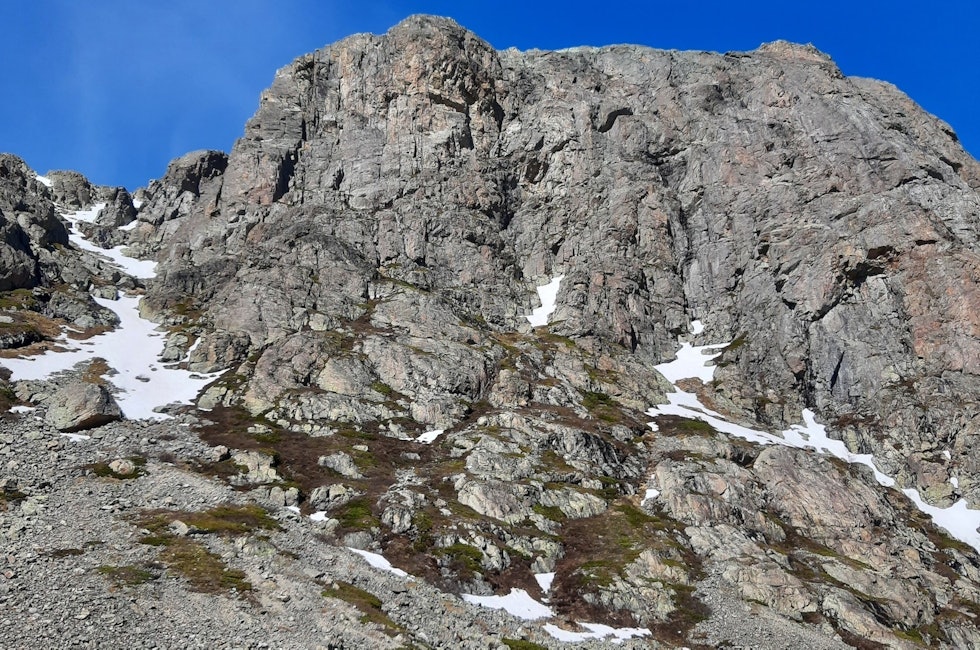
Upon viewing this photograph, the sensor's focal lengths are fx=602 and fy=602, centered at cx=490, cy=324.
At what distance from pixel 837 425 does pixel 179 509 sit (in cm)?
9355

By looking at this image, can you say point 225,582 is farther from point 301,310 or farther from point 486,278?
point 486,278

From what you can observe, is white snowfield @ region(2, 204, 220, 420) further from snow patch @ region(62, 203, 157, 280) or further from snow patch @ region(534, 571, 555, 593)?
snow patch @ region(534, 571, 555, 593)

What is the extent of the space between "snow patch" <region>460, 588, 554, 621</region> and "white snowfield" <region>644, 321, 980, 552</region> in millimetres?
26120

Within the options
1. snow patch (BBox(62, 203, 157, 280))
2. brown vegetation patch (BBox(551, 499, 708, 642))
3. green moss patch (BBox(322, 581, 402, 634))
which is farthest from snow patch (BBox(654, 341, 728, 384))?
snow patch (BBox(62, 203, 157, 280))

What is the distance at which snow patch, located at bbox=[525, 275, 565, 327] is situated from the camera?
4924 inches

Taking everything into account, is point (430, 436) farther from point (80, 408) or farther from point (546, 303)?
point (546, 303)

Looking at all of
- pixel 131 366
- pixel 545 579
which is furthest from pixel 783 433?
pixel 131 366

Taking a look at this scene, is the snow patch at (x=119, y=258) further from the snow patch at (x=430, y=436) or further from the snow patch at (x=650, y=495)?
the snow patch at (x=650, y=495)

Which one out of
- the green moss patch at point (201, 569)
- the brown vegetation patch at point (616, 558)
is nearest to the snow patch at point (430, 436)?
the brown vegetation patch at point (616, 558)

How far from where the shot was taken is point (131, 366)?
92438 millimetres

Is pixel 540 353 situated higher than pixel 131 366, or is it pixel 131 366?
pixel 540 353

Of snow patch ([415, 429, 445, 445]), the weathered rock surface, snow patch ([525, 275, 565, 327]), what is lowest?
the weathered rock surface

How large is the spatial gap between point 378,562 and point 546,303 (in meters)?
87.5

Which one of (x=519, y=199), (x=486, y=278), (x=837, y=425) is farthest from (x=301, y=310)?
(x=837, y=425)
